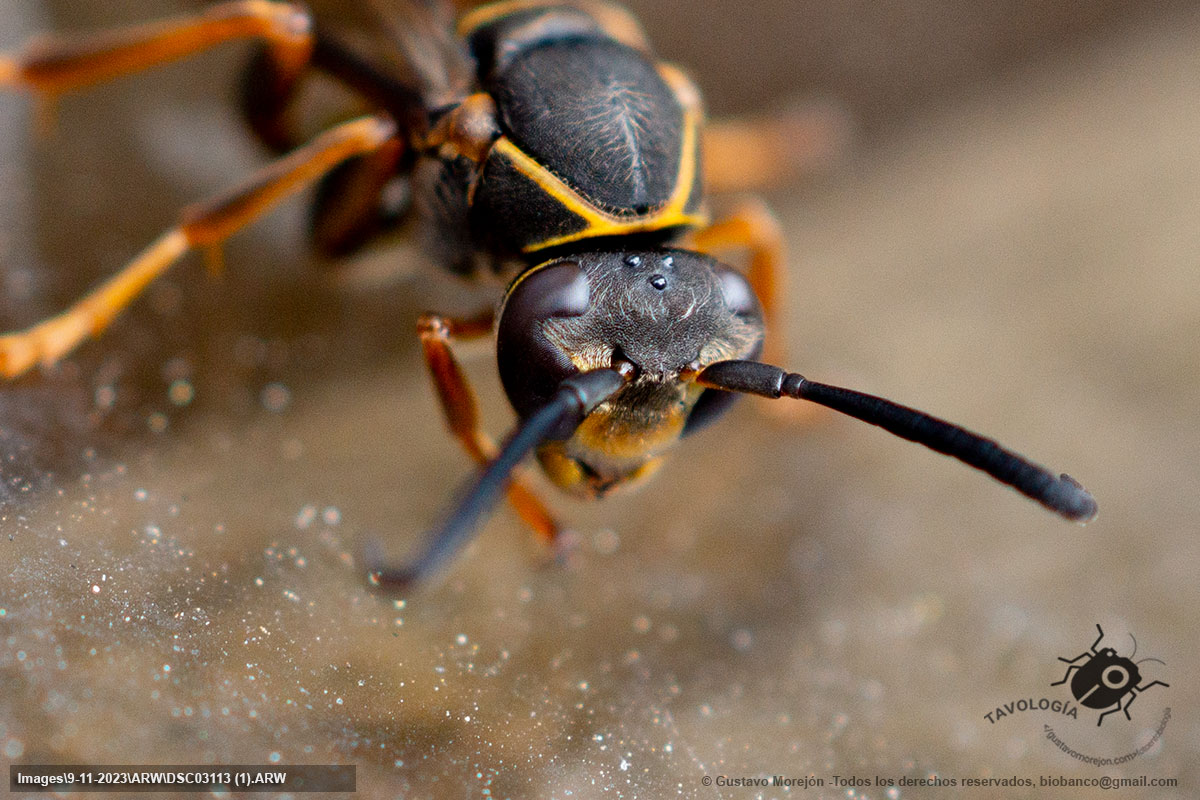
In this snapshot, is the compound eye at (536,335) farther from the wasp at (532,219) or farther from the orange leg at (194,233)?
the orange leg at (194,233)

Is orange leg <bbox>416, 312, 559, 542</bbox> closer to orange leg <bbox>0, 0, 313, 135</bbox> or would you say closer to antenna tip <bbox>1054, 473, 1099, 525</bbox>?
orange leg <bbox>0, 0, 313, 135</bbox>

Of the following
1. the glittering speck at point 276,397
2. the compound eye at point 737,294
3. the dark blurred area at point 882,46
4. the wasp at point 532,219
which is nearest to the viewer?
the wasp at point 532,219

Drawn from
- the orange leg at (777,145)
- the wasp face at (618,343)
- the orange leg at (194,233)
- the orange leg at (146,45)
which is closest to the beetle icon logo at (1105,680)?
the wasp face at (618,343)

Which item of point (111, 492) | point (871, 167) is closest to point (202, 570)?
point (111, 492)

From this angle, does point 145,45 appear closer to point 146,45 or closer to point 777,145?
point 146,45

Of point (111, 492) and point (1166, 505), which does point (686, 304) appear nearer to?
point (111, 492)

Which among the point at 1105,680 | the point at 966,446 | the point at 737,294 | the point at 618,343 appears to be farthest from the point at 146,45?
the point at 1105,680

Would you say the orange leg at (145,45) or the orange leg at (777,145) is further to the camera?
the orange leg at (777,145)

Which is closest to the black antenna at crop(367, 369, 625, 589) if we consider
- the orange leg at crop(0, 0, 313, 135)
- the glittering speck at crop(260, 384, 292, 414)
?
the glittering speck at crop(260, 384, 292, 414)
